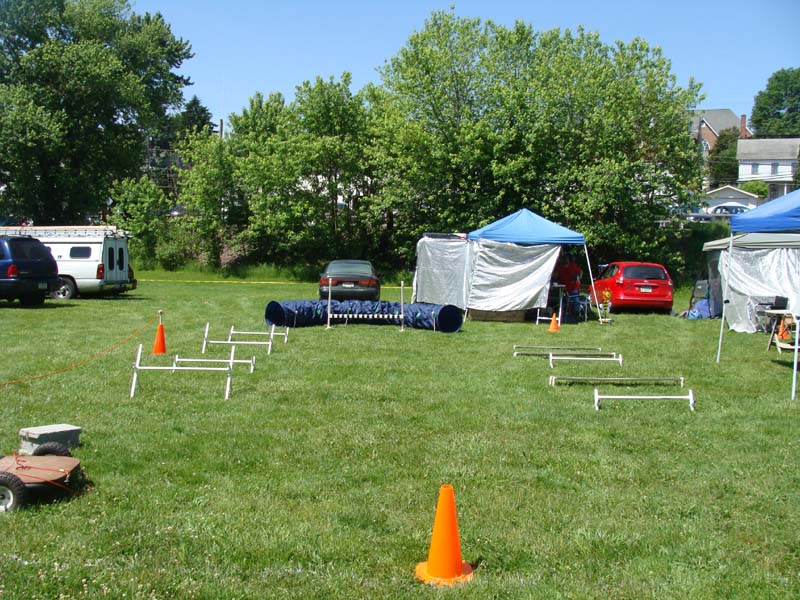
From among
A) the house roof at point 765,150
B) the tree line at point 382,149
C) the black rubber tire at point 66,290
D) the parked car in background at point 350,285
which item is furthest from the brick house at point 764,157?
the black rubber tire at point 66,290

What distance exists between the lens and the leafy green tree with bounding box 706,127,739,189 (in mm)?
84562

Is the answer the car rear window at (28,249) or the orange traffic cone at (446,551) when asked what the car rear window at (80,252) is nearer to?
the car rear window at (28,249)

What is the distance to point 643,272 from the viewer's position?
72.1 ft

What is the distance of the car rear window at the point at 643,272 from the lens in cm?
2180

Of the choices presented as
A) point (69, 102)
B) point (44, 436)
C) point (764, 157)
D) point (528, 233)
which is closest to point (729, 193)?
point (764, 157)

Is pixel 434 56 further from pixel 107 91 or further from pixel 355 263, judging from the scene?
pixel 107 91

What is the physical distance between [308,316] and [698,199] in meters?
22.3

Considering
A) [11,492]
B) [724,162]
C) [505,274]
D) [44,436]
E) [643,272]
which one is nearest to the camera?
[11,492]

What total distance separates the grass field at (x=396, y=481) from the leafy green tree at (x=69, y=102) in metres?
32.2

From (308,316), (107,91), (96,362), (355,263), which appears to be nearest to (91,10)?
(107,91)

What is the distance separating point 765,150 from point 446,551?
93.7 meters

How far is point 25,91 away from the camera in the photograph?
1551 inches

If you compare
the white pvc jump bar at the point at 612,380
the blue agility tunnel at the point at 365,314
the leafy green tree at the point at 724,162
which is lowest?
the white pvc jump bar at the point at 612,380

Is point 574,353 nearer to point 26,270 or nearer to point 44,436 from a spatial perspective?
point 44,436
